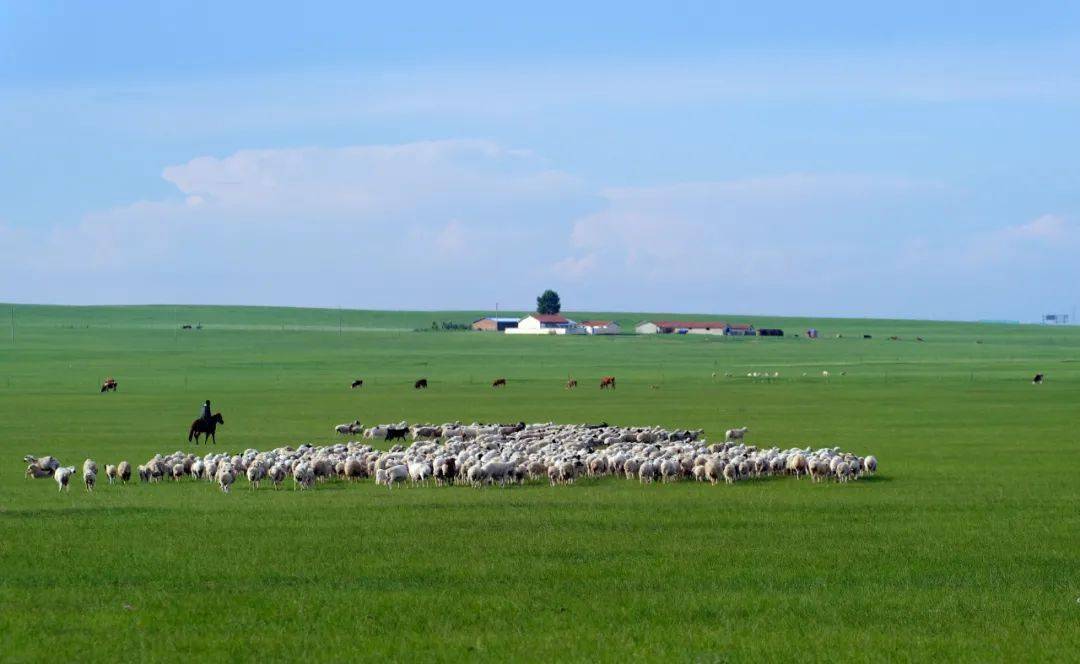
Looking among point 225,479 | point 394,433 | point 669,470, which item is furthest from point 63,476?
point 394,433

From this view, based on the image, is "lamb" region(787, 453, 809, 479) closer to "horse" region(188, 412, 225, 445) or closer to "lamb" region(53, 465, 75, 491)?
"lamb" region(53, 465, 75, 491)

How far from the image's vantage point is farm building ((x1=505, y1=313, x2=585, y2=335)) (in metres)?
189

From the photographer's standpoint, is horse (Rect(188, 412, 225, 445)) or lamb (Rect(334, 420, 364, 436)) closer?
horse (Rect(188, 412, 225, 445))

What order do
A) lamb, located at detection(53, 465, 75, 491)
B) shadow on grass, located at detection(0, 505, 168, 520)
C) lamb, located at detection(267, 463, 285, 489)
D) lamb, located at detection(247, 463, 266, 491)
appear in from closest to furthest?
1. shadow on grass, located at detection(0, 505, 168, 520)
2. lamb, located at detection(53, 465, 75, 491)
3. lamb, located at detection(247, 463, 266, 491)
4. lamb, located at detection(267, 463, 285, 489)

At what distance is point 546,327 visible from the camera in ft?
631

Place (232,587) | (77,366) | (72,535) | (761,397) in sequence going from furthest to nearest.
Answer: (77,366), (761,397), (72,535), (232,587)

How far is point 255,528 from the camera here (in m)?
21.1

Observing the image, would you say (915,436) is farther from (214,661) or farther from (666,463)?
(214,661)

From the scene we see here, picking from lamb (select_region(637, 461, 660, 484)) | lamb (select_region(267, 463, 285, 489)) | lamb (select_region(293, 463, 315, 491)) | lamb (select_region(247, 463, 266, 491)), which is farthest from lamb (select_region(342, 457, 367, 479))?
lamb (select_region(637, 461, 660, 484))

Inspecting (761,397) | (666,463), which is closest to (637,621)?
(666,463)

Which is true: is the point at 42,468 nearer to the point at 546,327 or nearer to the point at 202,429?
the point at 202,429

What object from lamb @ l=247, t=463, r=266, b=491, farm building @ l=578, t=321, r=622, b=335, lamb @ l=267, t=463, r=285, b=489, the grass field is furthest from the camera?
farm building @ l=578, t=321, r=622, b=335

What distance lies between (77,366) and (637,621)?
10007cm

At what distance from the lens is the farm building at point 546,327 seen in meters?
189
